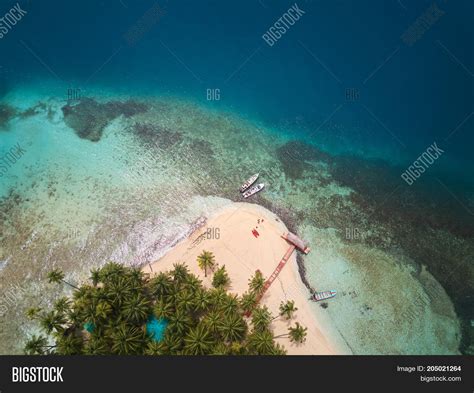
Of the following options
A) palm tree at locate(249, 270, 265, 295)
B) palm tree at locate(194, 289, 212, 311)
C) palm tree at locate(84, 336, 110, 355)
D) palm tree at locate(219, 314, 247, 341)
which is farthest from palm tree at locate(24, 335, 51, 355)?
palm tree at locate(249, 270, 265, 295)

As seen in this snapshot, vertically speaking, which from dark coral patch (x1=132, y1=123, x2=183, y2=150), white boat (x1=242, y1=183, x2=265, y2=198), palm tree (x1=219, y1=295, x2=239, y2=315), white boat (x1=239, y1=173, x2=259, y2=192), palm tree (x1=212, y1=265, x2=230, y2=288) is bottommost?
palm tree (x1=219, y1=295, x2=239, y2=315)

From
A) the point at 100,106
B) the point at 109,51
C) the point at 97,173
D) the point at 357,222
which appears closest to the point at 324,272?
the point at 357,222

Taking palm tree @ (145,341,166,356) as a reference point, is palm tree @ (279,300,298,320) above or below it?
above

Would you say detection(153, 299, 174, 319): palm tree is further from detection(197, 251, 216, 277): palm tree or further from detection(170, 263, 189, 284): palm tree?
detection(197, 251, 216, 277): palm tree

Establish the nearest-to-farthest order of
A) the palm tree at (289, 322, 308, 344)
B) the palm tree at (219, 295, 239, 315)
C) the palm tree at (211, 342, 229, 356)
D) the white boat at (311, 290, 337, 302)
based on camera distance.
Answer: the palm tree at (211, 342, 229, 356)
the palm tree at (219, 295, 239, 315)
the palm tree at (289, 322, 308, 344)
the white boat at (311, 290, 337, 302)

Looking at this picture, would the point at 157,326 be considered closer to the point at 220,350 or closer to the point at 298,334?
the point at 220,350

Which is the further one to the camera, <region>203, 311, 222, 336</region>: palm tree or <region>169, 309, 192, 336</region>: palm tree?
<region>203, 311, 222, 336</region>: palm tree

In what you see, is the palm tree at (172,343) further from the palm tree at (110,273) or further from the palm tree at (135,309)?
the palm tree at (110,273)
